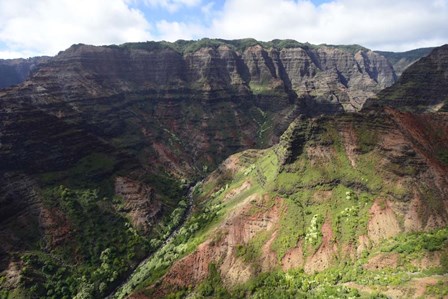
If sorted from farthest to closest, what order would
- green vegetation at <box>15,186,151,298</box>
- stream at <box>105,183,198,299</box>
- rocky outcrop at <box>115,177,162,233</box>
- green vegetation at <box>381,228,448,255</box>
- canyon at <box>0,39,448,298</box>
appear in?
rocky outcrop at <box>115,177,162,233</box>
stream at <box>105,183,198,299</box>
green vegetation at <box>15,186,151,298</box>
canyon at <box>0,39,448,298</box>
green vegetation at <box>381,228,448,255</box>

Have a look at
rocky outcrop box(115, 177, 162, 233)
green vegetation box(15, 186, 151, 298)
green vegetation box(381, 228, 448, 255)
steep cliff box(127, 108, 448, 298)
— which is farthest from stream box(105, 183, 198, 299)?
green vegetation box(381, 228, 448, 255)

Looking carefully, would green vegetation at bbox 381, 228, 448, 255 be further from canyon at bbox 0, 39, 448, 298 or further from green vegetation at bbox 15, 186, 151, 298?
green vegetation at bbox 15, 186, 151, 298

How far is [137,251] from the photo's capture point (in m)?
164

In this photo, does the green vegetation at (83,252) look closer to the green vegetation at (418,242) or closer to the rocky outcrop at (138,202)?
the rocky outcrop at (138,202)

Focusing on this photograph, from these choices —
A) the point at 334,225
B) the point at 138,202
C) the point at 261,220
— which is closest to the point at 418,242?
the point at 334,225

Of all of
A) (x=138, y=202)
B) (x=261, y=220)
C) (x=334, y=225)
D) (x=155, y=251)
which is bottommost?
(x=155, y=251)

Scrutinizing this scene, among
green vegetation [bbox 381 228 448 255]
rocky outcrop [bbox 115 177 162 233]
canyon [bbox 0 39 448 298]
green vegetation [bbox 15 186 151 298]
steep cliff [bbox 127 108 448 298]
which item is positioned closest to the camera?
green vegetation [bbox 381 228 448 255]

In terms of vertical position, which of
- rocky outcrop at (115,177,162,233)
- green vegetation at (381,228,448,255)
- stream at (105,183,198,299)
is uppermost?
green vegetation at (381,228,448,255)

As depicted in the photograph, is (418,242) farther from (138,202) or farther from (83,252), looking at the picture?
(138,202)

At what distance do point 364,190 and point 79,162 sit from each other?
129 meters

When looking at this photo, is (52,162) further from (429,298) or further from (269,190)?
(429,298)

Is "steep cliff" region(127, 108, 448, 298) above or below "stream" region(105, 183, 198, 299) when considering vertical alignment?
above

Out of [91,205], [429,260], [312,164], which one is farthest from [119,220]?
[429,260]

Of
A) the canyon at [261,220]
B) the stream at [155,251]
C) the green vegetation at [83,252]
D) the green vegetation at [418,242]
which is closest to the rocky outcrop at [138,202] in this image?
the canyon at [261,220]
